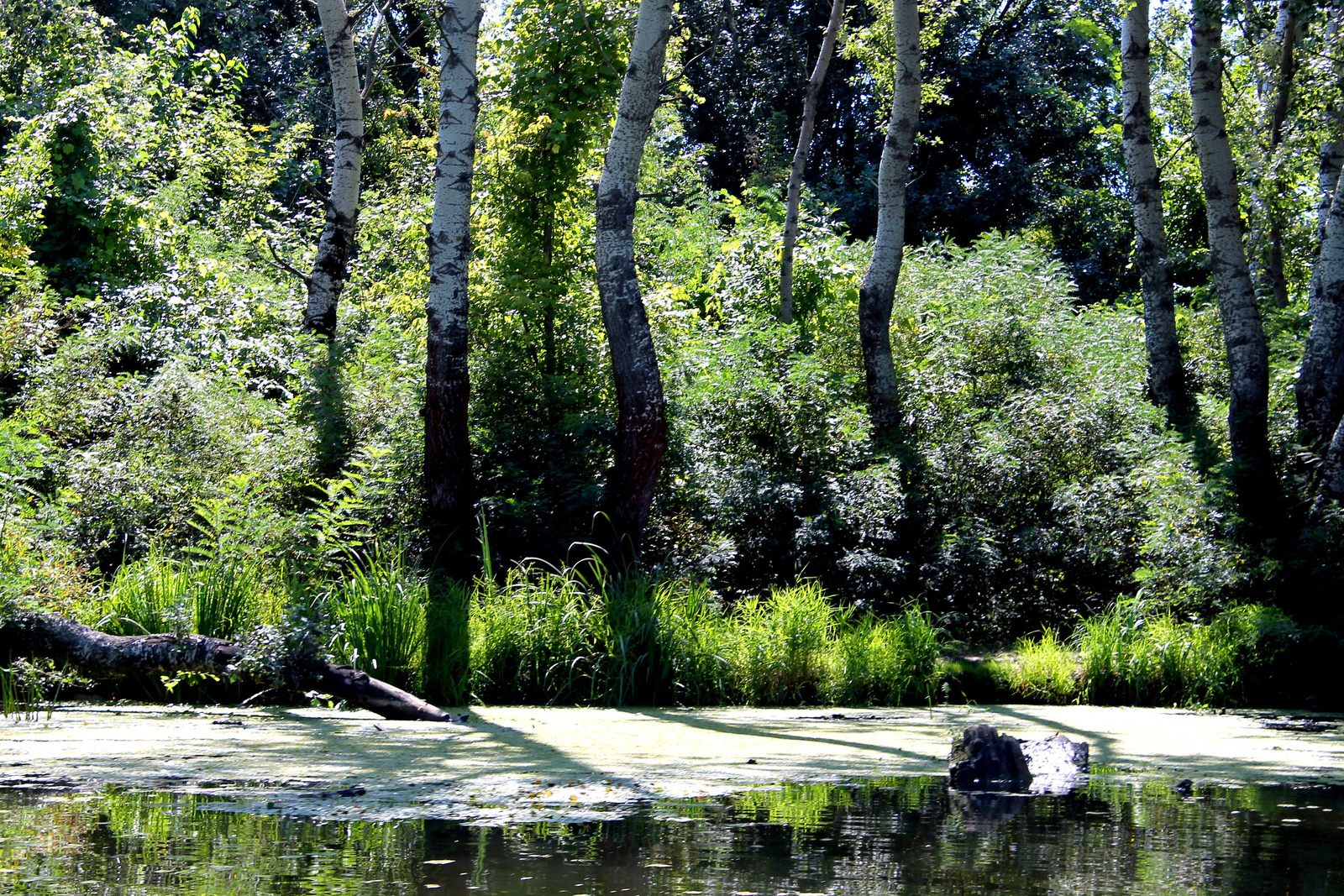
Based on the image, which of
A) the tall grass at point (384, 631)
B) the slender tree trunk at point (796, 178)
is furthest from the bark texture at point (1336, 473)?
the tall grass at point (384, 631)

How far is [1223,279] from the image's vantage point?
11289mm

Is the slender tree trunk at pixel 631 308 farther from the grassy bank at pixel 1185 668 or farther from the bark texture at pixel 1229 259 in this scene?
the bark texture at pixel 1229 259

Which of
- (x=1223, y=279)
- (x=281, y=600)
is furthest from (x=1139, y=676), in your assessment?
(x=281, y=600)

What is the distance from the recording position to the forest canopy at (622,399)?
8.90m

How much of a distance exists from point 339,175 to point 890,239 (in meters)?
5.74

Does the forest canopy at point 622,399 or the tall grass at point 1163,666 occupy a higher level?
the forest canopy at point 622,399

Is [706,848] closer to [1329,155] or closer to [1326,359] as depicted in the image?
[1326,359]

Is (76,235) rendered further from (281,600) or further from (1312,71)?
(1312,71)

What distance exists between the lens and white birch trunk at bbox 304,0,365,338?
13188 millimetres

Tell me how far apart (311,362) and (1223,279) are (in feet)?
27.3

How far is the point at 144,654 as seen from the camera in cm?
754

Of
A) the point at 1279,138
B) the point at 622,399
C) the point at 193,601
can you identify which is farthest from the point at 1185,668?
the point at 1279,138

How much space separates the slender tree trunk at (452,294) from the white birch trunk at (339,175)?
3152 mm

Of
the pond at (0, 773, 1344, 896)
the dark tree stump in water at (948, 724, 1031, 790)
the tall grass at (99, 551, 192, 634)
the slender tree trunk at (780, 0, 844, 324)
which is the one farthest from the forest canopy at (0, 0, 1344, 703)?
the pond at (0, 773, 1344, 896)
